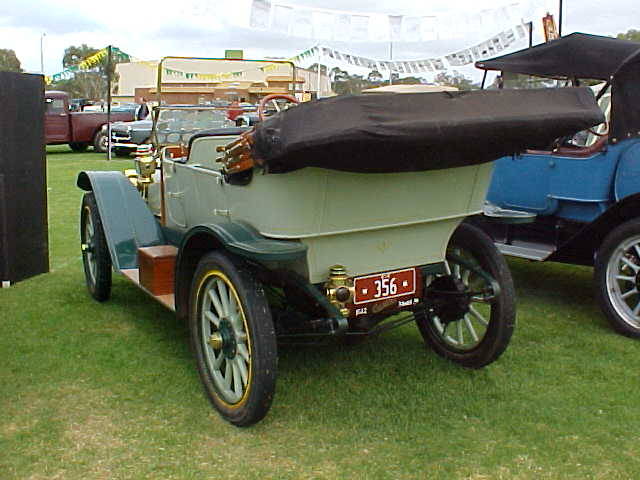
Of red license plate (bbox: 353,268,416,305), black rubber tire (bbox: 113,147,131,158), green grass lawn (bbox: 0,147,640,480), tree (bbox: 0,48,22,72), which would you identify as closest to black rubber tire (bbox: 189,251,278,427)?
green grass lawn (bbox: 0,147,640,480)

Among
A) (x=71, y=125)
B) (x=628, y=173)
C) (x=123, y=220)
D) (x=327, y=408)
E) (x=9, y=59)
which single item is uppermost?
(x=9, y=59)

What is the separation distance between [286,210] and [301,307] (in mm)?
784

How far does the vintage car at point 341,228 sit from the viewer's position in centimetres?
298

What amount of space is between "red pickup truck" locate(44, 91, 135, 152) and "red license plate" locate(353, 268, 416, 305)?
18.1 meters

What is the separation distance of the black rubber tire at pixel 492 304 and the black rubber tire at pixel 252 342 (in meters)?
1.10

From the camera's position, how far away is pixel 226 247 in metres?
3.37

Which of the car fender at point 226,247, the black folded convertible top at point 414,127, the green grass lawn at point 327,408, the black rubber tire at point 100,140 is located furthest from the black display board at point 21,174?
the black rubber tire at point 100,140

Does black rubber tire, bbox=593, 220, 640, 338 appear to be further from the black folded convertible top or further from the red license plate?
the red license plate

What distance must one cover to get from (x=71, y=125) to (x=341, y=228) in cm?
1880

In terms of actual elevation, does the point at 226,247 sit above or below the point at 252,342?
above

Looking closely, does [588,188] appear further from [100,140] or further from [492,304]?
[100,140]

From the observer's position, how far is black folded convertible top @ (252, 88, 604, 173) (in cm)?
288

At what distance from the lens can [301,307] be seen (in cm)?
389

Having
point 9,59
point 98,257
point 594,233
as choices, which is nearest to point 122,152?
point 98,257
